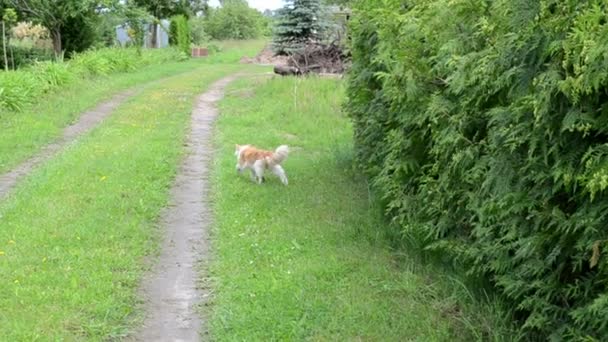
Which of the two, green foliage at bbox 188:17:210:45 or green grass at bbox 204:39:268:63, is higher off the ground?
green foliage at bbox 188:17:210:45

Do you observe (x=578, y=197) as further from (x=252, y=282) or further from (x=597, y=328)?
(x=252, y=282)

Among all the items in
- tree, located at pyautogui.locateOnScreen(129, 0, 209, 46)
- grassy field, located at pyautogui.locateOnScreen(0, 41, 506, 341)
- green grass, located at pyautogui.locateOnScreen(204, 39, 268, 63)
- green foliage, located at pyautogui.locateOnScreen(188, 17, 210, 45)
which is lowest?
green grass, located at pyautogui.locateOnScreen(204, 39, 268, 63)

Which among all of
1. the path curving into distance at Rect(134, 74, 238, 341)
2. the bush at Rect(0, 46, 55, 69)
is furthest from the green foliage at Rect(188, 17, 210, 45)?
the path curving into distance at Rect(134, 74, 238, 341)

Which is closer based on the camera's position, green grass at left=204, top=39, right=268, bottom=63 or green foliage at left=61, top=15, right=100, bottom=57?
green foliage at left=61, top=15, right=100, bottom=57

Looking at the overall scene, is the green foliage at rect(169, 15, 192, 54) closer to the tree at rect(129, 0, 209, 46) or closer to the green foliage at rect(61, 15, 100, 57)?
the tree at rect(129, 0, 209, 46)

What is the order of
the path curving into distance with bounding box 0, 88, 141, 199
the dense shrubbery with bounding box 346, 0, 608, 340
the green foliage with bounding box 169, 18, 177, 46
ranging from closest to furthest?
the dense shrubbery with bounding box 346, 0, 608, 340 < the path curving into distance with bounding box 0, 88, 141, 199 < the green foliage with bounding box 169, 18, 177, 46

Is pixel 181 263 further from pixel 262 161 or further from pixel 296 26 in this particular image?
pixel 296 26

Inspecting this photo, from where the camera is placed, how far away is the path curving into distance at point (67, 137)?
1134 centimetres

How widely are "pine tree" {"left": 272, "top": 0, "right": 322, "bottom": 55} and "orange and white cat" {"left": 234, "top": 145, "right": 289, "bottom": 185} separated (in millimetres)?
13875

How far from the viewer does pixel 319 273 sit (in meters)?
6.82

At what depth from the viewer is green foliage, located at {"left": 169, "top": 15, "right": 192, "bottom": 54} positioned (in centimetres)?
4690

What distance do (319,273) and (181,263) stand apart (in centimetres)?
149

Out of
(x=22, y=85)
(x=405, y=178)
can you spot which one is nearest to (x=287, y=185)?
(x=405, y=178)

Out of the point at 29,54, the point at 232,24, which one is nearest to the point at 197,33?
the point at 232,24
